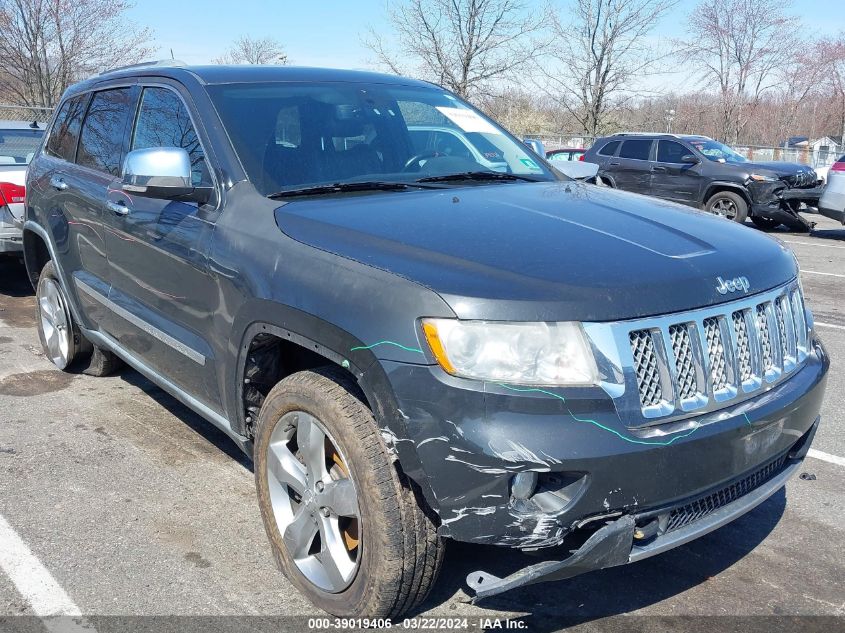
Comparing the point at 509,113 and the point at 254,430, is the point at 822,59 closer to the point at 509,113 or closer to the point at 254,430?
the point at 509,113

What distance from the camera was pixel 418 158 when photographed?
3771mm

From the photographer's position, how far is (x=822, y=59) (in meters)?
34.5

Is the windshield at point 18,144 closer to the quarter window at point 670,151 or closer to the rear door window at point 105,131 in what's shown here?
the rear door window at point 105,131

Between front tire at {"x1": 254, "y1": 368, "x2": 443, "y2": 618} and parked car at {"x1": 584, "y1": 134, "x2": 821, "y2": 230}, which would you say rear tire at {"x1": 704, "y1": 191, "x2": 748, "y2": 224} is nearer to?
parked car at {"x1": 584, "y1": 134, "x2": 821, "y2": 230}

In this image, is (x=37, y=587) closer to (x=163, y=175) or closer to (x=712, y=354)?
(x=163, y=175)

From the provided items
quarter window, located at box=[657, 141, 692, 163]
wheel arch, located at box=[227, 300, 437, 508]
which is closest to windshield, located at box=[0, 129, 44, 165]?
wheel arch, located at box=[227, 300, 437, 508]

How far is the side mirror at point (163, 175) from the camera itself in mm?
3209

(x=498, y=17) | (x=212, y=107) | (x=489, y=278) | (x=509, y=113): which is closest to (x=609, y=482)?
(x=489, y=278)

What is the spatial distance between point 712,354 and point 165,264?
2.26 meters

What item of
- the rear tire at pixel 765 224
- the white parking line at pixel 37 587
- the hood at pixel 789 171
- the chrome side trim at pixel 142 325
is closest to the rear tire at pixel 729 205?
the rear tire at pixel 765 224

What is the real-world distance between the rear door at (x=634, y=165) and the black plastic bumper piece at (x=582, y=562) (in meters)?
13.8

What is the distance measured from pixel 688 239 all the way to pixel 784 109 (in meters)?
38.1

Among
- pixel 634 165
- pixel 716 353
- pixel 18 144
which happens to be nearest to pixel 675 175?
pixel 634 165

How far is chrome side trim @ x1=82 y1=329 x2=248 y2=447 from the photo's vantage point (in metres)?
3.34
